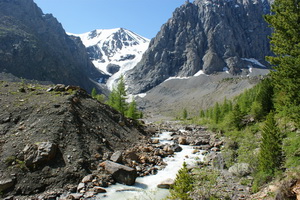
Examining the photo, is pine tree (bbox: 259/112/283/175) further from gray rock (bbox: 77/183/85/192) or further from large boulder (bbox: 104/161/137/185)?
gray rock (bbox: 77/183/85/192)

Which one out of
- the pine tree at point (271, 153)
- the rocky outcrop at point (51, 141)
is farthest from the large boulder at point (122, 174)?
the pine tree at point (271, 153)

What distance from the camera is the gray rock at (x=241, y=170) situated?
687 inches

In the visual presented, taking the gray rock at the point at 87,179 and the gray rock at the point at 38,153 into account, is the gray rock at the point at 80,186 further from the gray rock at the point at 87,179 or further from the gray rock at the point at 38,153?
the gray rock at the point at 38,153

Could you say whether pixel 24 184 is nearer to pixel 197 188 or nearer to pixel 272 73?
pixel 197 188

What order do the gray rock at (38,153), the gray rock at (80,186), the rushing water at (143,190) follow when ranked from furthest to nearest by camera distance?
the gray rock at (38,153), the rushing water at (143,190), the gray rock at (80,186)

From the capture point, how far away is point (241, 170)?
17.7m

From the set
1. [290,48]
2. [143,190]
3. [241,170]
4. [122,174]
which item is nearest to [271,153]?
[241,170]

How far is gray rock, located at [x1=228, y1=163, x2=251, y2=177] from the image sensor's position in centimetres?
Result: 1744

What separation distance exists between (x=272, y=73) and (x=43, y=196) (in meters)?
20.6

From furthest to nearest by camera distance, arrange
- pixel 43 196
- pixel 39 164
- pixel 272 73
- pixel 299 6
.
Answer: pixel 272 73, pixel 299 6, pixel 39 164, pixel 43 196

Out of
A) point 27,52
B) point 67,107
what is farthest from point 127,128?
point 27,52

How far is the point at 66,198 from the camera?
1322 centimetres

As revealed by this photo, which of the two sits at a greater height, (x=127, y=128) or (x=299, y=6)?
(x=299, y=6)

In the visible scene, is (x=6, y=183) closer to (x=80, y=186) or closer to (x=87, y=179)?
(x=80, y=186)
